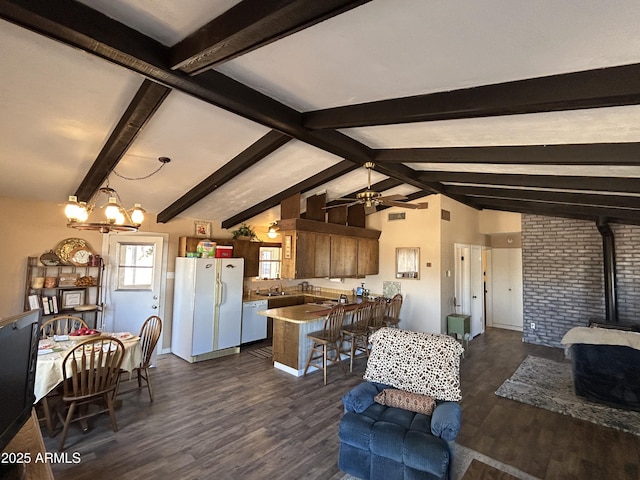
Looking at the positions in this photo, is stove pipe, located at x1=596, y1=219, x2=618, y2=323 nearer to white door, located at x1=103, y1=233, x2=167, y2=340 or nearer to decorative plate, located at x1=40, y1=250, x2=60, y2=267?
white door, located at x1=103, y1=233, x2=167, y2=340

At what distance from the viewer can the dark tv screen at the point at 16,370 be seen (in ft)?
3.98

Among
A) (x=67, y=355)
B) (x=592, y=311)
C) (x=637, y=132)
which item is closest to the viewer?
(x=637, y=132)

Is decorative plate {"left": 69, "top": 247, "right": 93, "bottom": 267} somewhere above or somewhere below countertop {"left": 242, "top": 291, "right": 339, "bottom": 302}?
above

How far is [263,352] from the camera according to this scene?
18.5 ft

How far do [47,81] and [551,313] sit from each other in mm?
8208

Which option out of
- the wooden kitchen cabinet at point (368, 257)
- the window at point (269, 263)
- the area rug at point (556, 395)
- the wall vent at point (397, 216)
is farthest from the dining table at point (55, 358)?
the wall vent at point (397, 216)

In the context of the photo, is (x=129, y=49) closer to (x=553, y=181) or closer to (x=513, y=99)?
(x=513, y=99)

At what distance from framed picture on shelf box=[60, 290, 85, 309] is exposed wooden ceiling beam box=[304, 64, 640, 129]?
4.53 metres

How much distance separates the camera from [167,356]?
5.37 meters

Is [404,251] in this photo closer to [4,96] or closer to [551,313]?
[551,313]

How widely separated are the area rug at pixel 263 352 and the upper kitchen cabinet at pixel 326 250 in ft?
4.75

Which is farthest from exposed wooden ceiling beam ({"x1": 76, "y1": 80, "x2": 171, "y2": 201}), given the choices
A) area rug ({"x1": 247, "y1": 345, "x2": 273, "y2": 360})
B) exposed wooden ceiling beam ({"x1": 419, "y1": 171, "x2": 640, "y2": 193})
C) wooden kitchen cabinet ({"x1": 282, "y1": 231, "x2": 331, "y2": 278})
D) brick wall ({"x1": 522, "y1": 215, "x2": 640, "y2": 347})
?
brick wall ({"x1": 522, "y1": 215, "x2": 640, "y2": 347})

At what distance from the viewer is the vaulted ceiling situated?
148 cm

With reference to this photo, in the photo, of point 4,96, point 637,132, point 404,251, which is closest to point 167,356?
point 4,96
